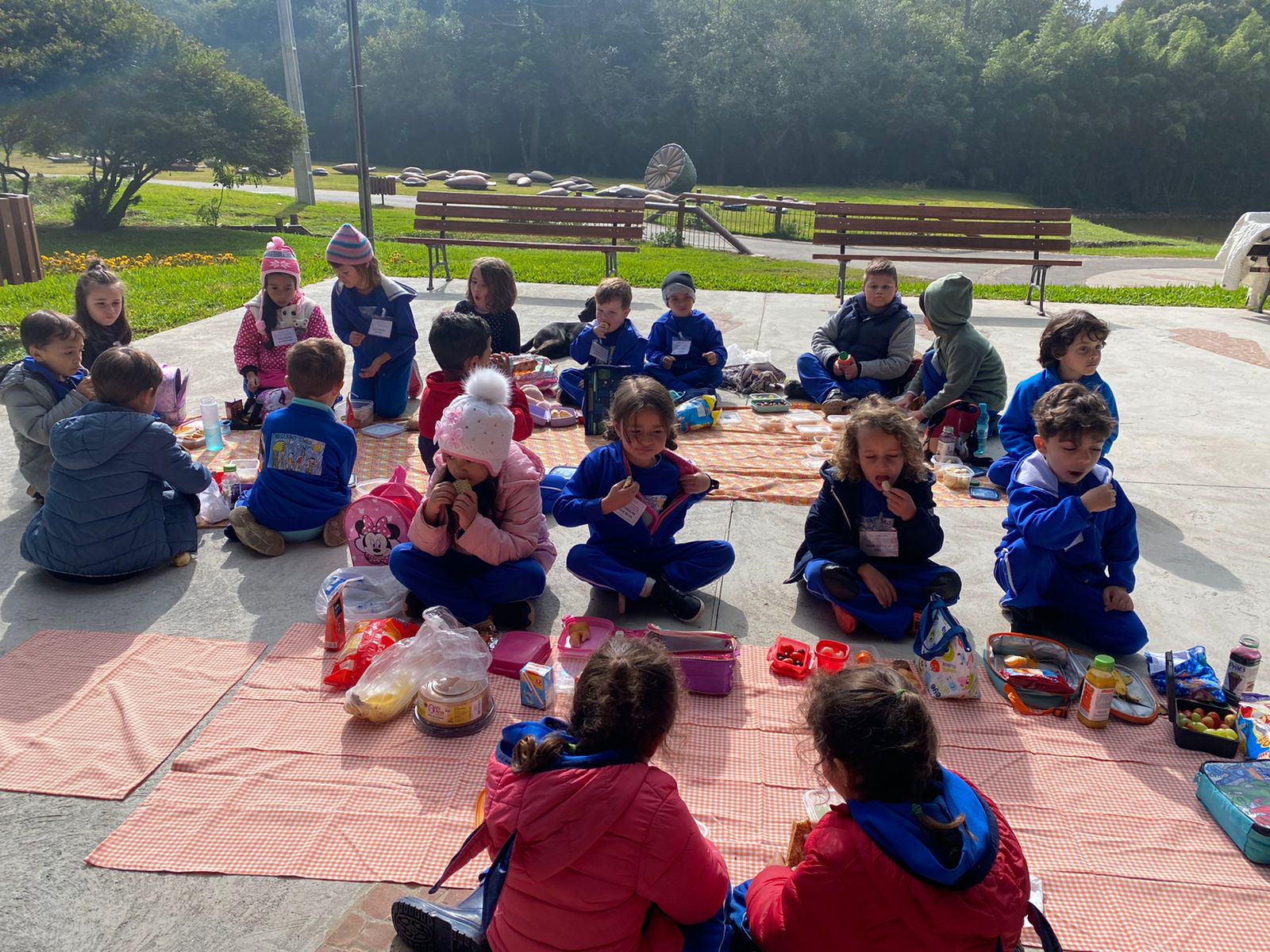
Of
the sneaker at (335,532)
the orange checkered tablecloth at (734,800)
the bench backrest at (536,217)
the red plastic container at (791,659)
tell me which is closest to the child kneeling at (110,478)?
the sneaker at (335,532)

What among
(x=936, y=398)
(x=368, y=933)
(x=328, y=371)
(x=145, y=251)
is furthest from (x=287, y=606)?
(x=145, y=251)

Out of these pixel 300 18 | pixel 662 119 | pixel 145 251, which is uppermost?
pixel 300 18

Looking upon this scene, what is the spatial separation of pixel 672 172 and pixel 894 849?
36332 mm

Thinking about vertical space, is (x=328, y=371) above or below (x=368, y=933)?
above

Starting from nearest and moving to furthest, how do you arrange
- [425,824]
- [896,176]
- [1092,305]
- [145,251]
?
[425,824]
[1092,305]
[145,251]
[896,176]

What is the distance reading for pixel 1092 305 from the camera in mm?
12188

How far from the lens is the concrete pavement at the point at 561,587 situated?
8.91 feet

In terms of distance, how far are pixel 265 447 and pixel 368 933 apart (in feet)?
9.54

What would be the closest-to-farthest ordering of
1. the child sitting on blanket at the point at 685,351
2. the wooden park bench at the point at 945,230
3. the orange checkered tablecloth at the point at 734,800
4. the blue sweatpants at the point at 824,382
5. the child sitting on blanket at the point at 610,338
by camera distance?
1. the orange checkered tablecloth at the point at 734,800
2. the child sitting on blanket at the point at 610,338
3. the blue sweatpants at the point at 824,382
4. the child sitting on blanket at the point at 685,351
5. the wooden park bench at the point at 945,230

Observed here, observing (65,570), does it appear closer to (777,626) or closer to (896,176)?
(777,626)

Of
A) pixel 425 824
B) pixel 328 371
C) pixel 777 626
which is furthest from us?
pixel 328 371

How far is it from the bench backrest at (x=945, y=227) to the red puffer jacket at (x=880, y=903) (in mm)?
10915

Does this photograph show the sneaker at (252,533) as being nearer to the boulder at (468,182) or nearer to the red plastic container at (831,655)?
the red plastic container at (831,655)

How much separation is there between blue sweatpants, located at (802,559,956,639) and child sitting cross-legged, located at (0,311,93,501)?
3.81m
